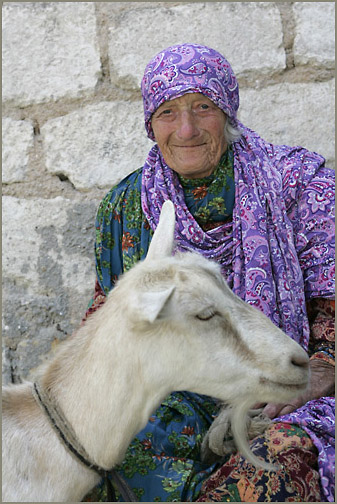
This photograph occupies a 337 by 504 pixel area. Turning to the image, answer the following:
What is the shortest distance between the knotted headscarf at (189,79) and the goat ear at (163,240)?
69 centimetres

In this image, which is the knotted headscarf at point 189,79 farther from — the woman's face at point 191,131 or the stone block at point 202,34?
the stone block at point 202,34

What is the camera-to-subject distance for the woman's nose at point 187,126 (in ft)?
9.00

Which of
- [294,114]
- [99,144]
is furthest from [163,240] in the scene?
[294,114]

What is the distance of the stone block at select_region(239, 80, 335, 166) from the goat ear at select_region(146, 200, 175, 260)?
59.4 inches

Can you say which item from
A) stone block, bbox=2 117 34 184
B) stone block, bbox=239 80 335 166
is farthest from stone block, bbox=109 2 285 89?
stone block, bbox=2 117 34 184

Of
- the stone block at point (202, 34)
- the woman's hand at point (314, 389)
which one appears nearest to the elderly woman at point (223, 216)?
the woman's hand at point (314, 389)

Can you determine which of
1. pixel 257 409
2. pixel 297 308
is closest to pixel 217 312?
pixel 257 409

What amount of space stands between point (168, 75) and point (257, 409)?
135 cm

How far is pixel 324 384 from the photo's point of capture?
257cm

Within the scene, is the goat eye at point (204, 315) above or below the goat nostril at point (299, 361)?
above

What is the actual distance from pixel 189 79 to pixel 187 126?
0.61 ft

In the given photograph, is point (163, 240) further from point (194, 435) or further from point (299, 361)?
point (194, 435)

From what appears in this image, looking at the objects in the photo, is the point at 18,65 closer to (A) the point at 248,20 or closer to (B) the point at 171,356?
(A) the point at 248,20

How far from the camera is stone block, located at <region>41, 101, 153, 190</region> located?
363 centimetres
